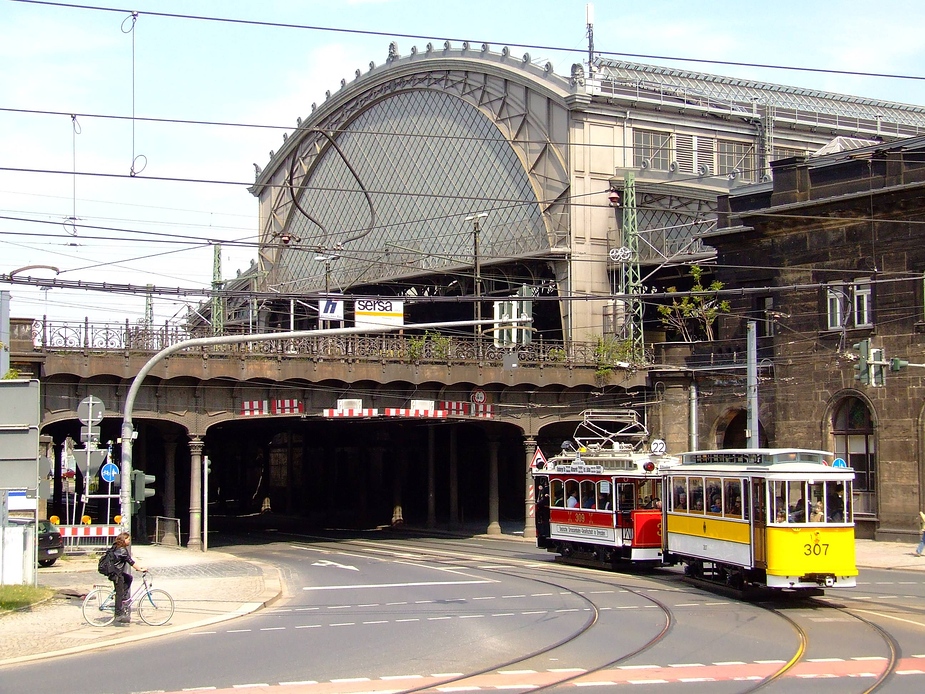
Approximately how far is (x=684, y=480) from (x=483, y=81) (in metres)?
47.8

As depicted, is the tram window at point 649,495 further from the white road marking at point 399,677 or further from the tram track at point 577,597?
the white road marking at point 399,677

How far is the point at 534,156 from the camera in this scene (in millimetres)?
65688

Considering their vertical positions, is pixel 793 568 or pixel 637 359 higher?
pixel 637 359

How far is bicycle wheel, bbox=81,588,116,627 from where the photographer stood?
18812mm

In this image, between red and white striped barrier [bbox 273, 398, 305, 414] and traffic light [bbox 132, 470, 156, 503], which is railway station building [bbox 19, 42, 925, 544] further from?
traffic light [bbox 132, 470, 156, 503]

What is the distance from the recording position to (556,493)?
106 feet

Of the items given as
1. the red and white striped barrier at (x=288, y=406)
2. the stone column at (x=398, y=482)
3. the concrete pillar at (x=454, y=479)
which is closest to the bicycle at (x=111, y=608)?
the red and white striped barrier at (x=288, y=406)

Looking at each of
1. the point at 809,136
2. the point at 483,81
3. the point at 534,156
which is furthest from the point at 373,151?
the point at 809,136

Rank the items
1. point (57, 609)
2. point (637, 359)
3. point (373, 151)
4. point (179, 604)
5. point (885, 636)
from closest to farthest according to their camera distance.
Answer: point (885, 636) → point (57, 609) → point (179, 604) → point (637, 359) → point (373, 151)

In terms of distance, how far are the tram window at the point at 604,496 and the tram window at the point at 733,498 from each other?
5.94 m

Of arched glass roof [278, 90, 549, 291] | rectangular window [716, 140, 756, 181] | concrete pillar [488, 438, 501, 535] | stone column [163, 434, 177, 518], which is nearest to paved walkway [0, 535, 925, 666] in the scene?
stone column [163, 434, 177, 518]

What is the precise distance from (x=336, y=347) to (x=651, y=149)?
2762 centimetres

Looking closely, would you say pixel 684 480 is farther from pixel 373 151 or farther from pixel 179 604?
pixel 373 151

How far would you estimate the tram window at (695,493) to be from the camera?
990 inches
